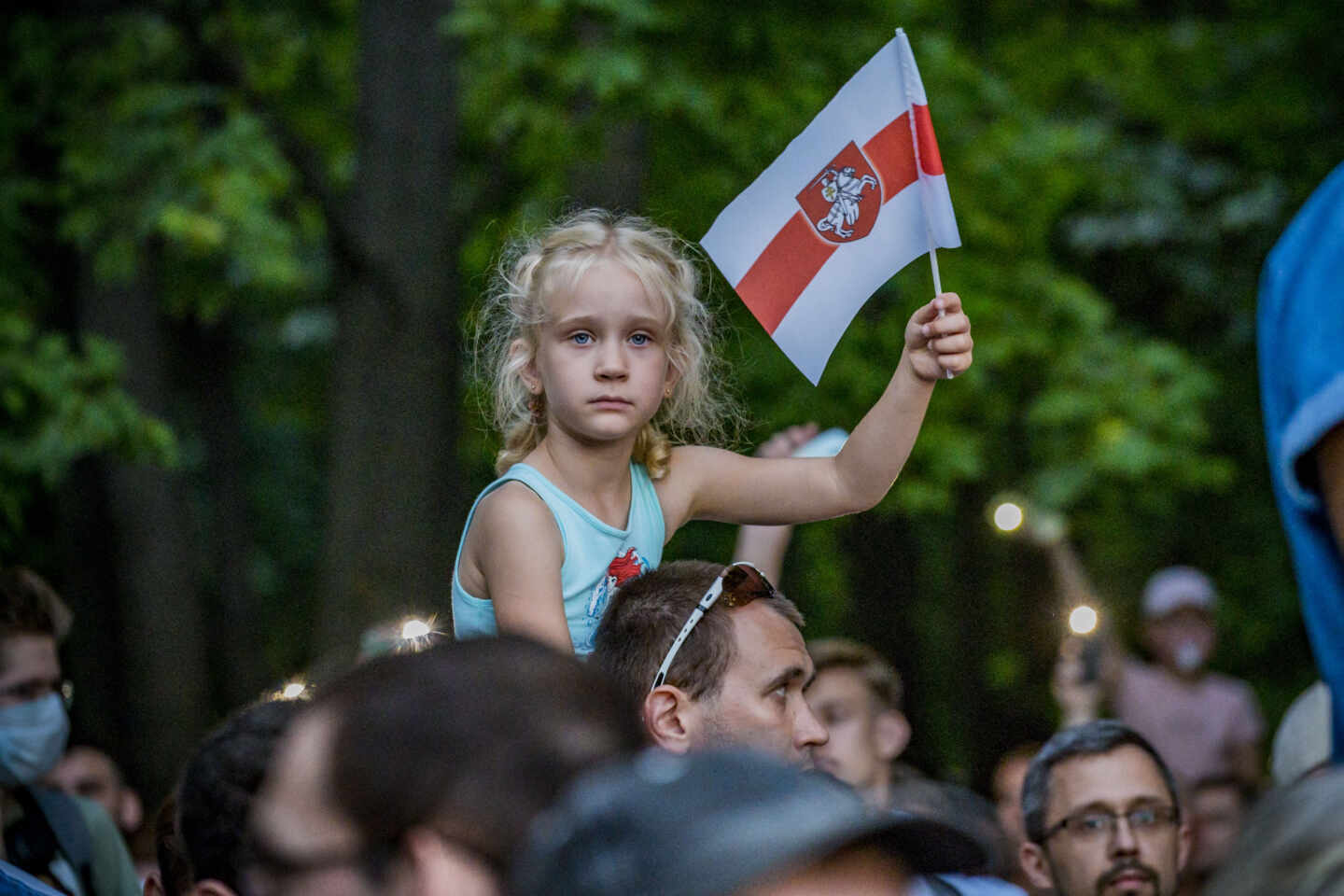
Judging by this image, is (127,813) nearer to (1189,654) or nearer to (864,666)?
(864,666)

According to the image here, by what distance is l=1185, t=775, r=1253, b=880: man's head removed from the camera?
6.32 m

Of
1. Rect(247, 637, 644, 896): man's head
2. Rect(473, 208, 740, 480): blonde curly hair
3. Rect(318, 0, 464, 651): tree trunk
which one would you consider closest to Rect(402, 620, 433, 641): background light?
Rect(473, 208, 740, 480): blonde curly hair

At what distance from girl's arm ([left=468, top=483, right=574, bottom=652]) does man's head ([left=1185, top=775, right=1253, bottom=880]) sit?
4003 mm

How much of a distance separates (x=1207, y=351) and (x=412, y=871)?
46.1 feet

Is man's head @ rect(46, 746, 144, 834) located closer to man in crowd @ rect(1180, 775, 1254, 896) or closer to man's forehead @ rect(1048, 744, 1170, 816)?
man's forehead @ rect(1048, 744, 1170, 816)

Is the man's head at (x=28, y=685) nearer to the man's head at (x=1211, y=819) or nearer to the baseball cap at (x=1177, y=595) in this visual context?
the man's head at (x=1211, y=819)

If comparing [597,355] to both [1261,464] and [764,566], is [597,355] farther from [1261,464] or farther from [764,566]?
[1261,464]

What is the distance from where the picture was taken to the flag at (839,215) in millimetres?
3115

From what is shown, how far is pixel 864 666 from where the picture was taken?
5.98 m

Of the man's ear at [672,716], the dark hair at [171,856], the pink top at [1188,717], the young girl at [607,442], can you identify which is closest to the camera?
the dark hair at [171,856]

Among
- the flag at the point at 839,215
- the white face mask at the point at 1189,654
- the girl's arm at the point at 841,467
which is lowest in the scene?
the girl's arm at the point at 841,467

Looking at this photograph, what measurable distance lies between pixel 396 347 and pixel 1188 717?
14.2 ft

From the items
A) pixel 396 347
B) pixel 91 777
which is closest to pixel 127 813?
pixel 91 777

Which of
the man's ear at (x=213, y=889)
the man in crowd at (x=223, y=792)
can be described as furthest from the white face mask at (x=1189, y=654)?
the man's ear at (x=213, y=889)
